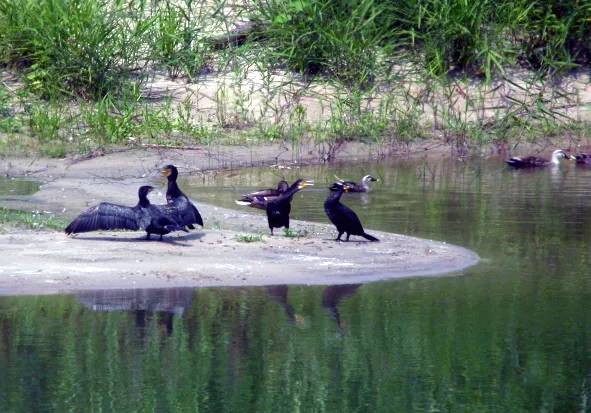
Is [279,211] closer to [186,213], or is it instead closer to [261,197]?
[186,213]

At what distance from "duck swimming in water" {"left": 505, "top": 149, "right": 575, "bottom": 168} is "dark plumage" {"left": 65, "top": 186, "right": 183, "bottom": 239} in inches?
288

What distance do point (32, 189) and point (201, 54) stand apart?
5.46 m

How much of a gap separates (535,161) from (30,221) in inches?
304

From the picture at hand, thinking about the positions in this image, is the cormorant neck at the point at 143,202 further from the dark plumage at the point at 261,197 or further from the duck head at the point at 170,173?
the dark plumage at the point at 261,197

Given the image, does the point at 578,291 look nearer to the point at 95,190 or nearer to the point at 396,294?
the point at 396,294

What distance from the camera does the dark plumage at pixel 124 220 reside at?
1052cm

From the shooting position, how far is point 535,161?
1697 centimetres

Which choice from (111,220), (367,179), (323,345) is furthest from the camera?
(367,179)

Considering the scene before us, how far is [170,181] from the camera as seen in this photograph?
11.8 meters

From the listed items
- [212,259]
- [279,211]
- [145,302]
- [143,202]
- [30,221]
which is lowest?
[145,302]

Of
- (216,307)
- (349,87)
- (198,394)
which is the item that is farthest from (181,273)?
(349,87)

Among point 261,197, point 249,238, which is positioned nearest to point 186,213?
point 249,238

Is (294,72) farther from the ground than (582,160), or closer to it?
farther from the ground

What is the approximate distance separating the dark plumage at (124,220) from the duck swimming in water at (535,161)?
7.30 m
